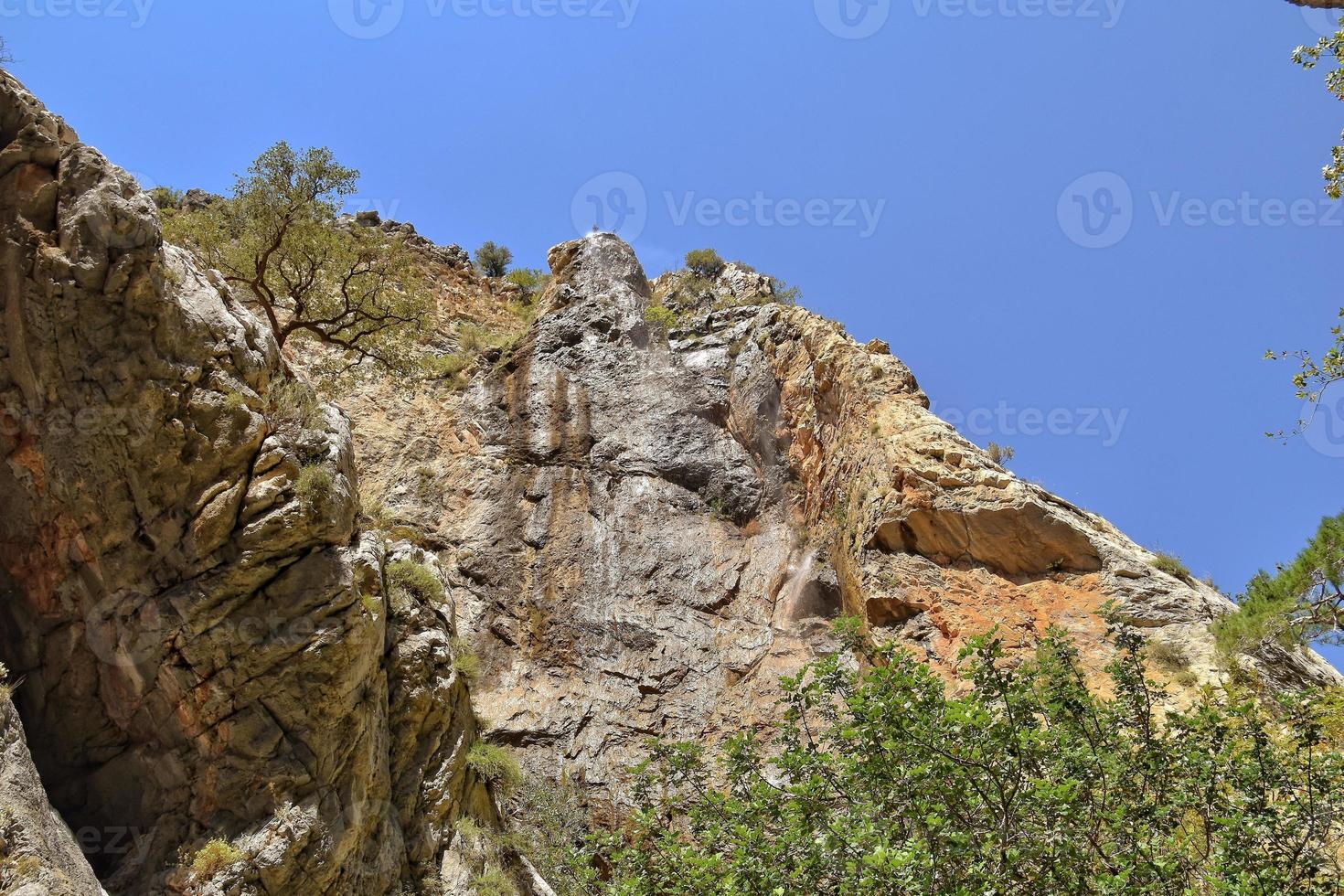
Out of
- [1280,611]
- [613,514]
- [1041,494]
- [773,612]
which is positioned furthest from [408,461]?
[1280,611]

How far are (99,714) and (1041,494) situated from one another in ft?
56.5

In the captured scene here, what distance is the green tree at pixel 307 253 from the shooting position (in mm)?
19391

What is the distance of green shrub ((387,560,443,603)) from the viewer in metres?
14.7

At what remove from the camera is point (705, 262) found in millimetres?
39125

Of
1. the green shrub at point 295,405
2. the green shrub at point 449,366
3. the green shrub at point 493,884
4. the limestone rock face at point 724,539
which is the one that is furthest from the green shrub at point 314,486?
the green shrub at point 449,366

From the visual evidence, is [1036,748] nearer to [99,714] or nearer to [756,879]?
[756,879]

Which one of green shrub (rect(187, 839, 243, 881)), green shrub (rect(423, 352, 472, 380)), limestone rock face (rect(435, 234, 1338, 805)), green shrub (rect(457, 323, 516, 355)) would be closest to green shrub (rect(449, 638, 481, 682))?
limestone rock face (rect(435, 234, 1338, 805))

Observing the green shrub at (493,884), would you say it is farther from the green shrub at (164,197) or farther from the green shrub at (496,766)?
the green shrub at (164,197)

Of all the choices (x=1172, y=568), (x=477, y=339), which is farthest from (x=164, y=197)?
(x=1172, y=568)

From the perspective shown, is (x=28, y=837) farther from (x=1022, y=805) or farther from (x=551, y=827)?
(x=551, y=827)

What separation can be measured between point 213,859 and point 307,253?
13277 mm

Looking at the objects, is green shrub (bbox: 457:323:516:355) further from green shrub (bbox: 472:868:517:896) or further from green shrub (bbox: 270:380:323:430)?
green shrub (bbox: 472:868:517:896)

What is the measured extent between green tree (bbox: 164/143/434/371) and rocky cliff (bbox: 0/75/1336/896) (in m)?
4.18

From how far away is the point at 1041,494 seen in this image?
19.0 m
